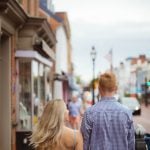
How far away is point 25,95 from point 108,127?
38.2 feet

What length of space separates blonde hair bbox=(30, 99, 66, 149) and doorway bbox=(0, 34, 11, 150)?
8850 mm

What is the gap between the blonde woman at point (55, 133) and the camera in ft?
19.2

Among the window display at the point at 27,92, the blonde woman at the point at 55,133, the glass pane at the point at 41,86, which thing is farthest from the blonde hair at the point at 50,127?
the glass pane at the point at 41,86

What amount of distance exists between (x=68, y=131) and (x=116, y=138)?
0.54m

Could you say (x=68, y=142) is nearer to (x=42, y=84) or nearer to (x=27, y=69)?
(x=27, y=69)

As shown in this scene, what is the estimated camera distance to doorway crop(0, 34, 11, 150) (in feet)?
48.2

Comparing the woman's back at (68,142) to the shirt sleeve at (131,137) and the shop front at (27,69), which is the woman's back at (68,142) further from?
the shop front at (27,69)

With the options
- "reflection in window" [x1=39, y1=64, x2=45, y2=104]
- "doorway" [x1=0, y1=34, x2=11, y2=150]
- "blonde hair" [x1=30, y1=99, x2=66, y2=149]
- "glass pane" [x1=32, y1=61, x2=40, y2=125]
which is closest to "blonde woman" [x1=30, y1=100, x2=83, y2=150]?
"blonde hair" [x1=30, y1=99, x2=66, y2=149]

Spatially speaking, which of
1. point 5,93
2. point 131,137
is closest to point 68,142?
point 131,137

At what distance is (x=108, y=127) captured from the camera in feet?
20.2

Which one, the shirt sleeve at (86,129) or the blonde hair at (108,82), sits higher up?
the blonde hair at (108,82)

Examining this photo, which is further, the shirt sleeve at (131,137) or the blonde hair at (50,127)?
the shirt sleeve at (131,137)

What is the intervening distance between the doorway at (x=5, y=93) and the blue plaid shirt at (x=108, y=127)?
8646 mm

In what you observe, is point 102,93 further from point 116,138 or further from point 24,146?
point 24,146
